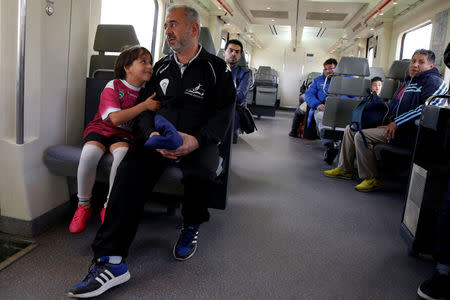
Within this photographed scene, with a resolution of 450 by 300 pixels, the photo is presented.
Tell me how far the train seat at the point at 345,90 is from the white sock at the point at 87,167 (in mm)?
3358

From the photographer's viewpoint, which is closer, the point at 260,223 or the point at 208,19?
the point at 260,223

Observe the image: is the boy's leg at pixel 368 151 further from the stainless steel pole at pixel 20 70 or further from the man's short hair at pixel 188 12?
the stainless steel pole at pixel 20 70

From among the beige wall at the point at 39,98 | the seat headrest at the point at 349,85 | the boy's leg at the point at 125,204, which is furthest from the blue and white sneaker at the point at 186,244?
the seat headrest at the point at 349,85

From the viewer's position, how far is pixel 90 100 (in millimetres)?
2572

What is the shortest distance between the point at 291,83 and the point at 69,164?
17.5 meters

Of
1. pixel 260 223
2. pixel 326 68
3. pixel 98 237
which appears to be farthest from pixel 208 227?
pixel 326 68

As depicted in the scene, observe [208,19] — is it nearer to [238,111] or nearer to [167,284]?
[238,111]

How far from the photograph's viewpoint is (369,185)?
3.78 metres

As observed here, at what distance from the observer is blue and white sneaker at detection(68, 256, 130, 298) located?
157 centimetres

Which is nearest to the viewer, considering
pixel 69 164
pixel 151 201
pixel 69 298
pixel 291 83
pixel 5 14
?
pixel 69 298

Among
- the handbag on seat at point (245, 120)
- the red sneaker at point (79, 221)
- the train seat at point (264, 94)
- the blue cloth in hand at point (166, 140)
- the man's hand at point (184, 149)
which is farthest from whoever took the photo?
the train seat at point (264, 94)

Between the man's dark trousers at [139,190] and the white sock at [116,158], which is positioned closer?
the man's dark trousers at [139,190]

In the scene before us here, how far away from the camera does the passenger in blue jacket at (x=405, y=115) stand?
3.38 metres

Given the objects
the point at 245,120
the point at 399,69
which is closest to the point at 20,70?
the point at 245,120
